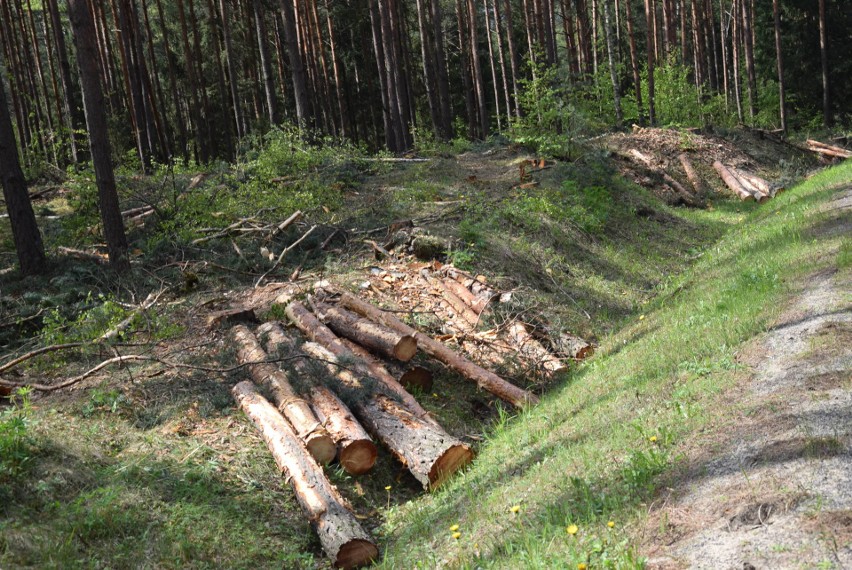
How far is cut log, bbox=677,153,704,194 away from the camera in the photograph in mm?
20688

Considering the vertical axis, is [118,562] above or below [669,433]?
below

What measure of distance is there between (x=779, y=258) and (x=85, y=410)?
26.2 ft

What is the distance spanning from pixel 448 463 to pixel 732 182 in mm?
17323

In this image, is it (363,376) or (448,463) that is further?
(363,376)

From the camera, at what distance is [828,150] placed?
958 inches

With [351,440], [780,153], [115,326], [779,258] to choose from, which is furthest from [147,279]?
[780,153]

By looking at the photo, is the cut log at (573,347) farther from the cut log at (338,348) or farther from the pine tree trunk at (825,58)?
the pine tree trunk at (825,58)

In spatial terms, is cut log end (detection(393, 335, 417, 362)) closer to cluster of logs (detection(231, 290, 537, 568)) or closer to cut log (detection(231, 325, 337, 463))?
cluster of logs (detection(231, 290, 537, 568))

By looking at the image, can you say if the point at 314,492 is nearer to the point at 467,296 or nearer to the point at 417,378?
the point at 417,378

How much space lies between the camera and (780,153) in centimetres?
2442

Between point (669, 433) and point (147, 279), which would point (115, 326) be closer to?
point (147, 279)

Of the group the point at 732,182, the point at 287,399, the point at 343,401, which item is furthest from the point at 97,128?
the point at 732,182

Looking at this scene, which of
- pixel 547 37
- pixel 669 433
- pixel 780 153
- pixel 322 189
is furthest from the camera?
pixel 547 37

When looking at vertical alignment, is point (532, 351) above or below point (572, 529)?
below
